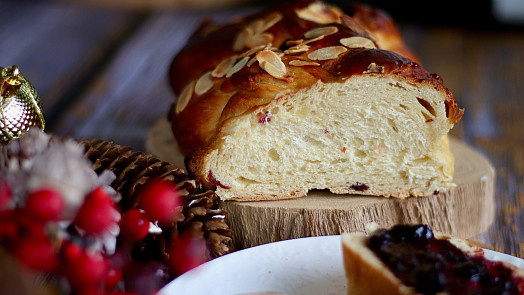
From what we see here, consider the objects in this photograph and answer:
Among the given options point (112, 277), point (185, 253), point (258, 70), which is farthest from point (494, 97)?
point (112, 277)

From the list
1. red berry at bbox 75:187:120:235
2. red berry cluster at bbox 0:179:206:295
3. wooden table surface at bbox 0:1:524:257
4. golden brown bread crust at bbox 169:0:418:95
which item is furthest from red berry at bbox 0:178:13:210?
wooden table surface at bbox 0:1:524:257

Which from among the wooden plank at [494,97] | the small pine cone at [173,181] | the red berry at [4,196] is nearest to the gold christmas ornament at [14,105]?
the small pine cone at [173,181]

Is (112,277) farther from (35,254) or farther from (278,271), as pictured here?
(278,271)

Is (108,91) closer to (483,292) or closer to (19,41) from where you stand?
(19,41)

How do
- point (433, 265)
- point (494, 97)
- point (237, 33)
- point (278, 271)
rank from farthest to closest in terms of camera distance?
1. point (494, 97)
2. point (237, 33)
3. point (278, 271)
4. point (433, 265)

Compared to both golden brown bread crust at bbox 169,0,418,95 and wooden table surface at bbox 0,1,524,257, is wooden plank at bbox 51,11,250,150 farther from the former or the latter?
golden brown bread crust at bbox 169,0,418,95

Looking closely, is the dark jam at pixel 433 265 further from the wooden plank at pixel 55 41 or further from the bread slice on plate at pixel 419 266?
the wooden plank at pixel 55 41
